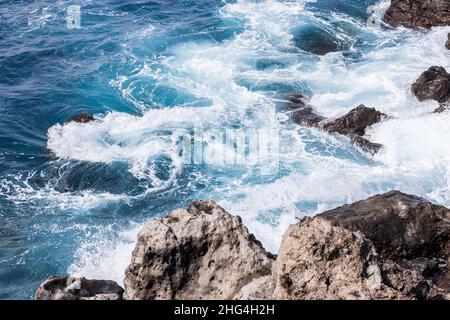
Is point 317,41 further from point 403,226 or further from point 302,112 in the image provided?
point 403,226

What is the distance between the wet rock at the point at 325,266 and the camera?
241 inches

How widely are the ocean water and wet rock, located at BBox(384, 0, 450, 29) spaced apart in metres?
0.82

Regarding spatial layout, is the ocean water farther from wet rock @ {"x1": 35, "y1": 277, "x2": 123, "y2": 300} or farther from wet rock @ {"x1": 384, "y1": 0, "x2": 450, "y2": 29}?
wet rock @ {"x1": 35, "y1": 277, "x2": 123, "y2": 300}

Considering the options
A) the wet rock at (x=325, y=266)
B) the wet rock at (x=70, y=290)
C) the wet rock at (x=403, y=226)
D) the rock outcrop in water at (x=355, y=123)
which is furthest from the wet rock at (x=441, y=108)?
the wet rock at (x=70, y=290)

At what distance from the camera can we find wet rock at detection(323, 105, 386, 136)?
18.0 metres

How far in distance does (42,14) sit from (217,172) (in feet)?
65.8

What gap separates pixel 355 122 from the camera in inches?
710

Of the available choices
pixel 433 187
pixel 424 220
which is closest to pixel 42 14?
pixel 433 187

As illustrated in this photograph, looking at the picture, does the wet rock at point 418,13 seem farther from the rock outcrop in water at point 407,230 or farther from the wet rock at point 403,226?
the wet rock at point 403,226

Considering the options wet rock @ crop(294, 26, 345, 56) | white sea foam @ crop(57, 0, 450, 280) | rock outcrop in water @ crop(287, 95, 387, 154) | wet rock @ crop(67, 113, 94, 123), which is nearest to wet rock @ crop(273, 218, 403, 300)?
white sea foam @ crop(57, 0, 450, 280)

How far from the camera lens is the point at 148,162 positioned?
17469 mm

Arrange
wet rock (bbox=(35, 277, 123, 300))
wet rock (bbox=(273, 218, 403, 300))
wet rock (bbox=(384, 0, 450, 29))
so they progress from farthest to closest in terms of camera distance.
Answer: wet rock (bbox=(384, 0, 450, 29)), wet rock (bbox=(35, 277, 123, 300)), wet rock (bbox=(273, 218, 403, 300))

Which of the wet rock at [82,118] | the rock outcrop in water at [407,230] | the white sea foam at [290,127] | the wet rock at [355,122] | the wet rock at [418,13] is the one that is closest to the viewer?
the rock outcrop in water at [407,230]

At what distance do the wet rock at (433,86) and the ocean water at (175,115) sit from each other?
44 cm
